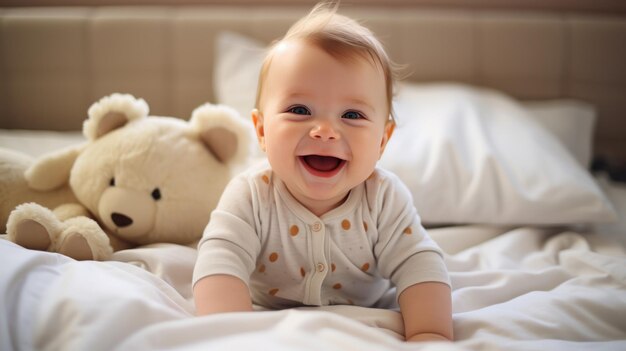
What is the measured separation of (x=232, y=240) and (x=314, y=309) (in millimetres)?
168

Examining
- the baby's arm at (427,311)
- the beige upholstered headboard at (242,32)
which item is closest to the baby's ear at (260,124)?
the baby's arm at (427,311)

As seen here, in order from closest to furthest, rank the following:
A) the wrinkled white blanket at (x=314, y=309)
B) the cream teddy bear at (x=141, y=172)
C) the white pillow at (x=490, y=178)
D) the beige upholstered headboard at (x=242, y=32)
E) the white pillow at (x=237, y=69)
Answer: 1. the wrinkled white blanket at (x=314, y=309)
2. the cream teddy bear at (x=141, y=172)
3. the white pillow at (x=490, y=178)
4. the white pillow at (x=237, y=69)
5. the beige upholstered headboard at (x=242, y=32)

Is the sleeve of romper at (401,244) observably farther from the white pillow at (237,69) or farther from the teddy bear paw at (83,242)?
the white pillow at (237,69)

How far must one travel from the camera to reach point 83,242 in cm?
86

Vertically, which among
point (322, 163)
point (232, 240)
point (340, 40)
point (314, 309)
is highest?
point (340, 40)

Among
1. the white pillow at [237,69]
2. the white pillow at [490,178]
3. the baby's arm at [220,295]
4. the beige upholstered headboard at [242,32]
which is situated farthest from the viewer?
the beige upholstered headboard at [242,32]

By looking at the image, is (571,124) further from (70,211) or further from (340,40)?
(70,211)

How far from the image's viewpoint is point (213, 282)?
2.52 ft

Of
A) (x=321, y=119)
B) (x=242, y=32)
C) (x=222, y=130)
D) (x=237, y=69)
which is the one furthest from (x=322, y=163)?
(x=242, y=32)

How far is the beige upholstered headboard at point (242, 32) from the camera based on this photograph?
1.74 metres

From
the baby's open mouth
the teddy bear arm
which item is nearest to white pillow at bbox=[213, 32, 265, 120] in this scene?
the teddy bear arm

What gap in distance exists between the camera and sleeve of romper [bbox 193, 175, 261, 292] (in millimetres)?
785

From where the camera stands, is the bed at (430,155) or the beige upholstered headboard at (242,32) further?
the beige upholstered headboard at (242,32)

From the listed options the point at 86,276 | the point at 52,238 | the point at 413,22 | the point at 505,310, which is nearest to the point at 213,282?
the point at 86,276
